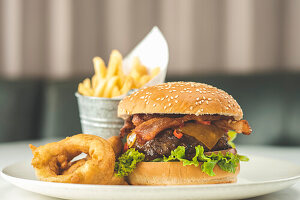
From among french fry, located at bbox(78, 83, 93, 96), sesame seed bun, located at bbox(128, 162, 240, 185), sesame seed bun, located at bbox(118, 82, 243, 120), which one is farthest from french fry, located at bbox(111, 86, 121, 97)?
sesame seed bun, located at bbox(128, 162, 240, 185)

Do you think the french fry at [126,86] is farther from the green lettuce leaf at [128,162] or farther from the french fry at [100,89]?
the green lettuce leaf at [128,162]

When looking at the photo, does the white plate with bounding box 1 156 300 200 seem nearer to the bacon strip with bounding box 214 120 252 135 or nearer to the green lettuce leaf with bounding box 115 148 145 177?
the green lettuce leaf with bounding box 115 148 145 177

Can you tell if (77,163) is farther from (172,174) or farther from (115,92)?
(115,92)

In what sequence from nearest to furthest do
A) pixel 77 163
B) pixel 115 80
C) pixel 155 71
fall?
pixel 77 163, pixel 115 80, pixel 155 71

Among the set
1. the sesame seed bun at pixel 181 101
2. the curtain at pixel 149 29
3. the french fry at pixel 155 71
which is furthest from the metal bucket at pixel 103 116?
the curtain at pixel 149 29

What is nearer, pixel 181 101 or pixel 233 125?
pixel 181 101

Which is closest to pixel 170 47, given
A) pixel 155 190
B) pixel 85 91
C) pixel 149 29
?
pixel 149 29
